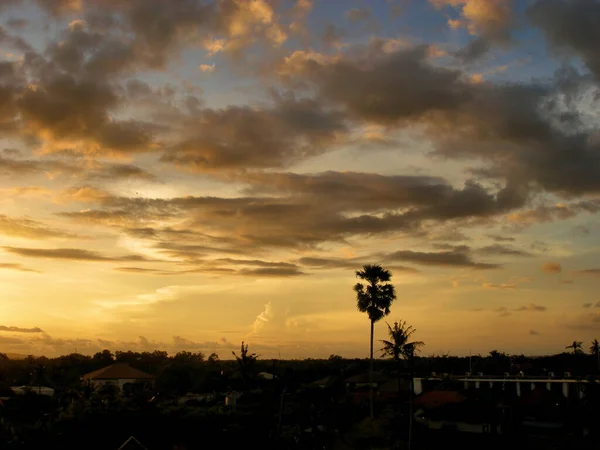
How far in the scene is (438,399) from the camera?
75562 mm

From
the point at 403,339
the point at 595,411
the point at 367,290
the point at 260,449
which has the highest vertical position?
the point at 367,290

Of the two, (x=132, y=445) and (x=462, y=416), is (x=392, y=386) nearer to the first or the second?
(x=462, y=416)

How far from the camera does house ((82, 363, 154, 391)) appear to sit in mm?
110562

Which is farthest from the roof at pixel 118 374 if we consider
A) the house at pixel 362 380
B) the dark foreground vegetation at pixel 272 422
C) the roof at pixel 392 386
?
the roof at pixel 392 386

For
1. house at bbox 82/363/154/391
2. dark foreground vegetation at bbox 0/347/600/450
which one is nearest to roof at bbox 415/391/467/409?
dark foreground vegetation at bbox 0/347/600/450

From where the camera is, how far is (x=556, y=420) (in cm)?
6425

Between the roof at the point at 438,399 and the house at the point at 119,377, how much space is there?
168ft

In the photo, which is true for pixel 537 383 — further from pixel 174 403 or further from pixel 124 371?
pixel 124 371

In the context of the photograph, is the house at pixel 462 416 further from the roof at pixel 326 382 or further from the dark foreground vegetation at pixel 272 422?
the roof at pixel 326 382

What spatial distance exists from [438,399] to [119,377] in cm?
5744

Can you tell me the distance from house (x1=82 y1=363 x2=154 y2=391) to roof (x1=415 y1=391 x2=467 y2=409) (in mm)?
51067

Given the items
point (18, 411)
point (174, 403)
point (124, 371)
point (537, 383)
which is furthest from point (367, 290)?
point (124, 371)

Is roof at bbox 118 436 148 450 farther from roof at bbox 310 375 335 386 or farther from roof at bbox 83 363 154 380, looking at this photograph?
roof at bbox 83 363 154 380

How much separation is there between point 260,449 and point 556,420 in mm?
27215
